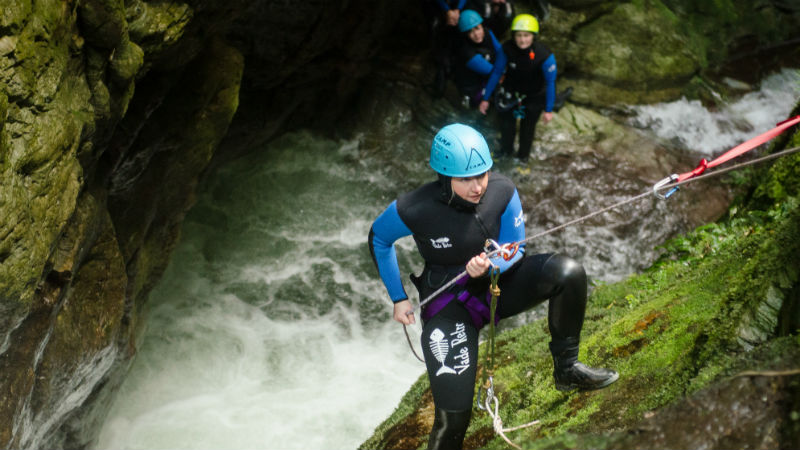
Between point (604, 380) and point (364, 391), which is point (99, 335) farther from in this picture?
point (604, 380)

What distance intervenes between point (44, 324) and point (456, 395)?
3.08 metres

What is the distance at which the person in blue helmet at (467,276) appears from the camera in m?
3.76

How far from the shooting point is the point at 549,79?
9.82 meters

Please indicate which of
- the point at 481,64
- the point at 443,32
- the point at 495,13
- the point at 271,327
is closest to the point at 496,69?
the point at 481,64

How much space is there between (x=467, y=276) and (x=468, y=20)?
6788 millimetres

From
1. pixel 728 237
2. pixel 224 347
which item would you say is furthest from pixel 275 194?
pixel 728 237

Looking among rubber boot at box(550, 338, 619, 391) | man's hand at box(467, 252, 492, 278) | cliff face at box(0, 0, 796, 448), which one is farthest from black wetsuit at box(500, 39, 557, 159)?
man's hand at box(467, 252, 492, 278)

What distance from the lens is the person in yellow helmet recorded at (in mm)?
9367

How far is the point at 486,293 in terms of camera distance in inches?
160

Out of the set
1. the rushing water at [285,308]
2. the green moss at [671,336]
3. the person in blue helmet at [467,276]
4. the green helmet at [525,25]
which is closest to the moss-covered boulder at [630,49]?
the rushing water at [285,308]

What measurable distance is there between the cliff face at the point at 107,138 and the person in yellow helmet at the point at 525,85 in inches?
77.0

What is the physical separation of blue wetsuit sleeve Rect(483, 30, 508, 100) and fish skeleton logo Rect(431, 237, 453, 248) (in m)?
6.35

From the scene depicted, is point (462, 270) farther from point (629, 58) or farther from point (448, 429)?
point (629, 58)

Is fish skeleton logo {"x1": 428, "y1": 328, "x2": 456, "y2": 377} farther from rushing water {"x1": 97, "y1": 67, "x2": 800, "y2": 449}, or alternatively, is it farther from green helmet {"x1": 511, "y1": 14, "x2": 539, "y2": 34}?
green helmet {"x1": 511, "y1": 14, "x2": 539, "y2": 34}
